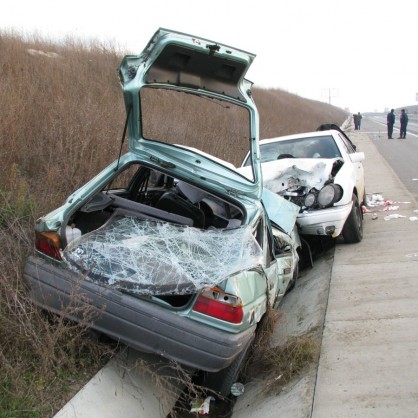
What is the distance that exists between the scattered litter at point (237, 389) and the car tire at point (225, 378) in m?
0.10

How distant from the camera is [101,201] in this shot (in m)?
3.96

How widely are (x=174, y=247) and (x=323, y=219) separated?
3.05m

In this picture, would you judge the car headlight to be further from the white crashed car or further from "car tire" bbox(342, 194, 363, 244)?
"car tire" bbox(342, 194, 363, 244)

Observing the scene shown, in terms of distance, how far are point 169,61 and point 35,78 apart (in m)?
6.26

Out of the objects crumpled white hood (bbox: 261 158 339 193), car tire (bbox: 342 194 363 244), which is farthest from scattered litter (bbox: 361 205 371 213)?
crumpled white hood (bbox: 261 158 339 193)

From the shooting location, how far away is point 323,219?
233 inches

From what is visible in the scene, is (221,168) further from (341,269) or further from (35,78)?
(35,78)

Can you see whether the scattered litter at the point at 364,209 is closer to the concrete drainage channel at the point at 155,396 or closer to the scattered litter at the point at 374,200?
the scattered litter at the point at 374,200

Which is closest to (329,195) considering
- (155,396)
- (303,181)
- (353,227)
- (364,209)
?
(303,181)

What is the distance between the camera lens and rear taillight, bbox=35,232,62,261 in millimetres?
3260

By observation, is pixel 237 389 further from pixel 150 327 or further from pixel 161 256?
pixel 161 256

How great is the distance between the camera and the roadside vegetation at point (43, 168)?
298 cm

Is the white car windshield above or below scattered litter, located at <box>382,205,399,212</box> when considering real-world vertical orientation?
above

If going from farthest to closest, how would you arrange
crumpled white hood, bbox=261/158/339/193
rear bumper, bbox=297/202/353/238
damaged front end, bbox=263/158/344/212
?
crumpled white hood, bbox=261/158/339/193 < damaged front end, bbox=263/158/344/212 < rear bumper, bbox=297/202/353/238
